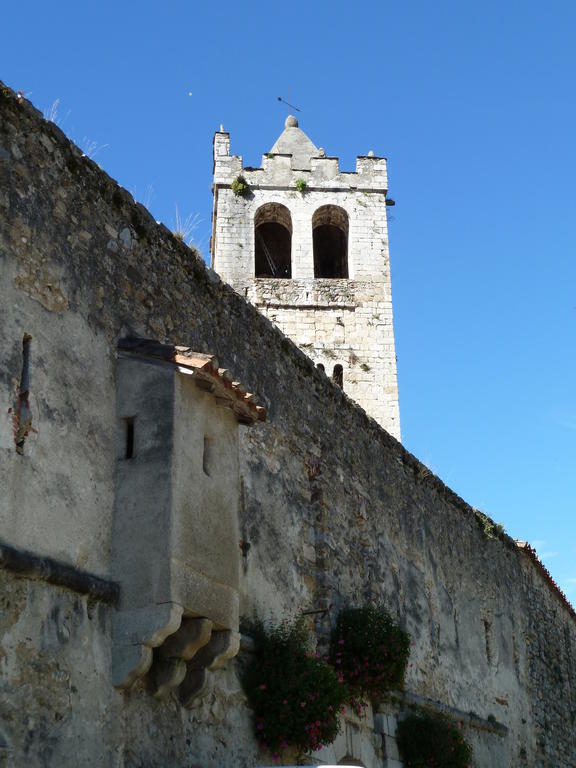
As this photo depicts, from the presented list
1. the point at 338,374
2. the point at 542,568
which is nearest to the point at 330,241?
the point at 338,374

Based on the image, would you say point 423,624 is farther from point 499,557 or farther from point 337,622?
point 499,557

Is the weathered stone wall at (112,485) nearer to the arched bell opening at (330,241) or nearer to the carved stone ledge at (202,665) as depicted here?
the carved stone ledge at (202,665)

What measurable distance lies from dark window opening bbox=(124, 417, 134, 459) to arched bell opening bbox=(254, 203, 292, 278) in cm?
2267

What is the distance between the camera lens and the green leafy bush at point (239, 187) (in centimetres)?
2984

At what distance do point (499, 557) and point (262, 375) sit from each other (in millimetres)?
7945

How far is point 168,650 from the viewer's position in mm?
6973

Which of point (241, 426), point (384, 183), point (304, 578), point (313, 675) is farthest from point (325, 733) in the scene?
point (384, 183)

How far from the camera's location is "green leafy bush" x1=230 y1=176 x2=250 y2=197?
29.8 metres

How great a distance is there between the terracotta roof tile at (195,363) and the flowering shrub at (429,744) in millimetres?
4966

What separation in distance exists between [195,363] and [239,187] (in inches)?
909

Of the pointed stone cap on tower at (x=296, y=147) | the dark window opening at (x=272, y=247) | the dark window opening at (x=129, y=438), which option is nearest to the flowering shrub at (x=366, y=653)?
the dark window opening at (x=129, y=438)

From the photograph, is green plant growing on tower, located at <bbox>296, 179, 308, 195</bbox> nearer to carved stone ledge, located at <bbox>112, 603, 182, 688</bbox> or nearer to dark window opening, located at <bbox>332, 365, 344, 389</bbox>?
dark window opening, located at <bbox>332, 365, 344, 389</bbox>

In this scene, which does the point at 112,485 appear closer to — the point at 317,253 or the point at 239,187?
the point at 239,187

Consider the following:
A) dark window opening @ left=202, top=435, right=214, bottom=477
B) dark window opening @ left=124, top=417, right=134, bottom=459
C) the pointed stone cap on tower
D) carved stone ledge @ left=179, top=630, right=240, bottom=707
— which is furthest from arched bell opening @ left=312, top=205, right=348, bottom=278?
carved stone ledge @ left=179, top=630, right=240, bottom=707
